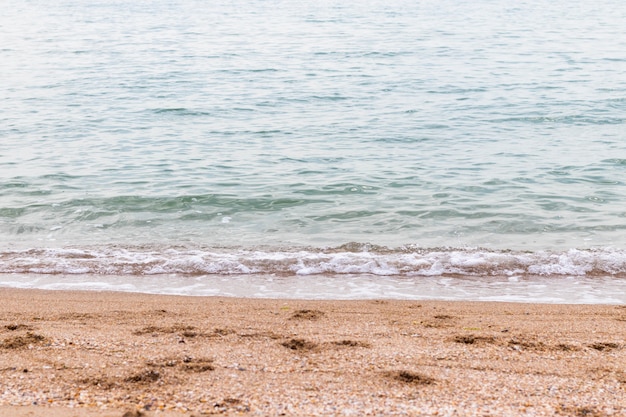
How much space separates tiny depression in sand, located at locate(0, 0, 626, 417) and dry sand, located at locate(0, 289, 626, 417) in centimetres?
2

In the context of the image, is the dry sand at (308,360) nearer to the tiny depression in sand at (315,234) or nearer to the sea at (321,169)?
the tiny depression in sand at (315,234)

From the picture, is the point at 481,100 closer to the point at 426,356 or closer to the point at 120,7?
the point at 426,356

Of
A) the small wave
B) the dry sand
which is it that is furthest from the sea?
the dry sand

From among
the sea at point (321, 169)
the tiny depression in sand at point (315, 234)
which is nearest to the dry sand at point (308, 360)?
the tiny depression in sand at point (315, 234)

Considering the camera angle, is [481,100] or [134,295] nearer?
[134,295]

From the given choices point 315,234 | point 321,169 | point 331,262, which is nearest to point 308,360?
point 331,262

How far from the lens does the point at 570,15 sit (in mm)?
36219

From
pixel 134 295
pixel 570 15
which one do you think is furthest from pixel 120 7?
pixel 134 295

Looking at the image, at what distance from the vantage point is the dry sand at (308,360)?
4.45m

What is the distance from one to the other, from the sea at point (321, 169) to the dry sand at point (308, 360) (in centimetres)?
135

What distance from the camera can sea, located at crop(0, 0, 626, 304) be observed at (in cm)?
863

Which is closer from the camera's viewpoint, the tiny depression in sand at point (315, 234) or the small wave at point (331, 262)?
the tiny depression in sand at point (315, 234)

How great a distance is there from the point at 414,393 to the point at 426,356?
0.72 meters

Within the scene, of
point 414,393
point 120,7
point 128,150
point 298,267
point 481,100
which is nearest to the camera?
point 414,393
